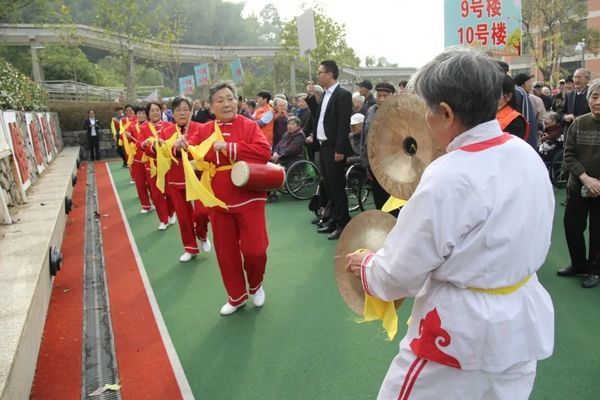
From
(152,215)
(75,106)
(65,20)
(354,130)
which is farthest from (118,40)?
(354,130)

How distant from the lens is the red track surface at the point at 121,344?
113 inches

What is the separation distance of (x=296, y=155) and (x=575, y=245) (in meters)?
4.60

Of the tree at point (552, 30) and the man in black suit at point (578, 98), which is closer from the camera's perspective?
the man in black suit at point (578, 98)

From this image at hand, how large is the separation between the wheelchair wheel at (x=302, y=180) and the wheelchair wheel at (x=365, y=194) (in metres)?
1.13

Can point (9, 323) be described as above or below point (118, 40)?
below

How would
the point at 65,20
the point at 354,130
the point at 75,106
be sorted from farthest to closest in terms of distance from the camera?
the point at 65,20, the point at 75,106, the point at 354,130

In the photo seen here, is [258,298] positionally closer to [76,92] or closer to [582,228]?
[582,228]

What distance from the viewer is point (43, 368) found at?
314 cm

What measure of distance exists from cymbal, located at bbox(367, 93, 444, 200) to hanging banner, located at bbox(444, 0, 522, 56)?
356 centimetres

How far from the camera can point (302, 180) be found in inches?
315

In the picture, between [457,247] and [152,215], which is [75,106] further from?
[457,247]

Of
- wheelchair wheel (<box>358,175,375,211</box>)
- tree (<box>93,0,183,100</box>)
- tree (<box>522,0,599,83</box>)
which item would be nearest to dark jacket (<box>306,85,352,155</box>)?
wheelchair wheel (<box>358,175,375,211</box>)

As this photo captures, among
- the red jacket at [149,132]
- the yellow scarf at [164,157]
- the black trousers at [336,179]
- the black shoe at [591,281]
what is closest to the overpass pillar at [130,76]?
the red jacket at [149,132]

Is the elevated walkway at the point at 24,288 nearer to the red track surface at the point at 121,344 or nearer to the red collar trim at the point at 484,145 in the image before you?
the red track surface at the point at 121,344
